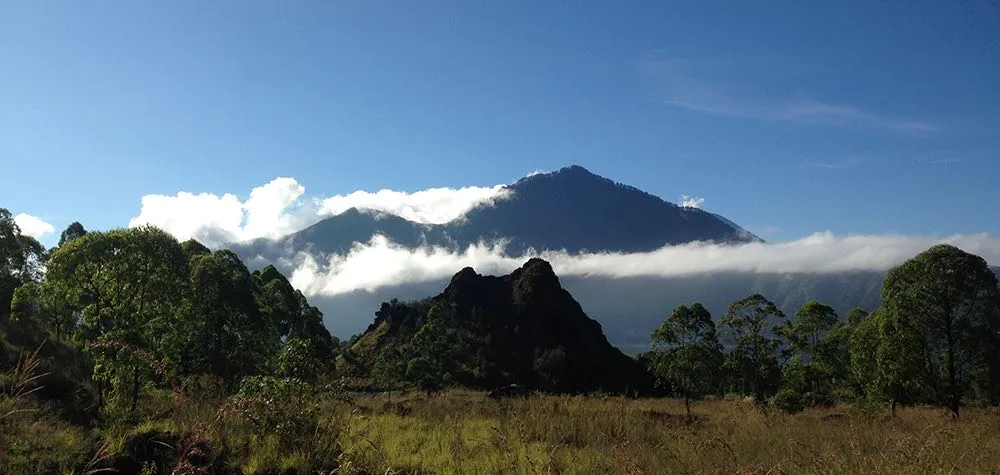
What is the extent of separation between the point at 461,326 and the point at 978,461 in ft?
429

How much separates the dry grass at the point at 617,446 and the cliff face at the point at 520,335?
325ft

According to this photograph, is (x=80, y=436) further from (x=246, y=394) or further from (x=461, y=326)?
(x=461, y=326)

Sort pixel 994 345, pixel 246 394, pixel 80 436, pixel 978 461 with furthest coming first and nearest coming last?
pixel 994 345
pixel 246 394
pixel 80 436
pixel 978 461

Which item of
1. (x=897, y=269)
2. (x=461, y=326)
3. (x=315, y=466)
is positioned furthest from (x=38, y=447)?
(x=461, y=326)

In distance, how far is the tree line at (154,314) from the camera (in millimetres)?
17547

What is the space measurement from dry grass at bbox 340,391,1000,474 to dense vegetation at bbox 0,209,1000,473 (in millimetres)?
55

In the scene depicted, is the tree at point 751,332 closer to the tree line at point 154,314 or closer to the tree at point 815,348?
the tree at point 815,348

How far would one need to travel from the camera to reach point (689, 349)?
3516 cm

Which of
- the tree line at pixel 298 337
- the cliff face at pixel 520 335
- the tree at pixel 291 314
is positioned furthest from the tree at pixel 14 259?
the cliff face at pixel 520 335

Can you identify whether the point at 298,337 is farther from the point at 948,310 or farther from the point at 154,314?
the point at 948,310

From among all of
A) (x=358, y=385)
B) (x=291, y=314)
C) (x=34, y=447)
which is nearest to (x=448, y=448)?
(x=34, y=447)

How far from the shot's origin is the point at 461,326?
13488cm

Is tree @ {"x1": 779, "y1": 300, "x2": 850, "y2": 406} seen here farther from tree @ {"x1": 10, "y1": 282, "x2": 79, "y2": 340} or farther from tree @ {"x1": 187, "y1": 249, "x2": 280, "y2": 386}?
tree @ {"x1": 10, "y1": 282, "x2": 79, "y2": 340}

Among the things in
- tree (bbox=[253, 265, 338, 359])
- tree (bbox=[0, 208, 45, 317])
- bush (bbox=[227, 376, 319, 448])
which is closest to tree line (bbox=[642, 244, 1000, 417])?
bush (bbox=[227, 376, 319, 448])
